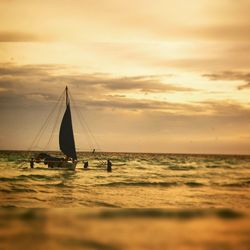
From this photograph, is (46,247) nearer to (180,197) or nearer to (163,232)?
(163,232)

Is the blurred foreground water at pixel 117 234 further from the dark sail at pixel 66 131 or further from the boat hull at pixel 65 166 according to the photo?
the boat hull at pixel 65 166

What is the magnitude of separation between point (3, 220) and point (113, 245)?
4434mm

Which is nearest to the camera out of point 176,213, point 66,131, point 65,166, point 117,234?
point 117,234

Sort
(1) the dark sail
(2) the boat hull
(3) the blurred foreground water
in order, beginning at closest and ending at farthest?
1. (3) the blurred foreground water
2. (1) the dark sail
3. (2) the boat hull

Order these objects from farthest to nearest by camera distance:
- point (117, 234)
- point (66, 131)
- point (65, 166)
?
point (65, 166), point (66, 131), point (117, 234)

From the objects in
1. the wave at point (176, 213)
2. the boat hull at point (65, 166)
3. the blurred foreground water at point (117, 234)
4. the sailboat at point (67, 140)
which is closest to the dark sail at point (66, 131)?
the sailboat at point (67, 140)

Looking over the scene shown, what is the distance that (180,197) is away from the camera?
25.2 meters

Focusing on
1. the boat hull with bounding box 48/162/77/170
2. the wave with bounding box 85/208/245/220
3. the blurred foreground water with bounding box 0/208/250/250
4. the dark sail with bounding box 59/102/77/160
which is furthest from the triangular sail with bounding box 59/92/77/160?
the blurred foreground water with bounding box 0/208/250/250

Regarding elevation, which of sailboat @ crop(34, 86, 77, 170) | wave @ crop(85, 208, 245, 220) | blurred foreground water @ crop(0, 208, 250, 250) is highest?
sailboat @ crop(34, 86, 77, 170)

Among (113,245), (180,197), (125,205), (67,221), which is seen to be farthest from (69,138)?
(113,245)

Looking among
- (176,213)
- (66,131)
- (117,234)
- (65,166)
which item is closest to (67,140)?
(66,131)

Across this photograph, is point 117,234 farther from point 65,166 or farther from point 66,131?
point 65,166

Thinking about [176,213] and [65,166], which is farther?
[65,166]

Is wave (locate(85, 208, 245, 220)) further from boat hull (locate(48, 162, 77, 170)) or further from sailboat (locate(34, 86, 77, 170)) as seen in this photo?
boat hull (locate(48, 162, 77, 170))
